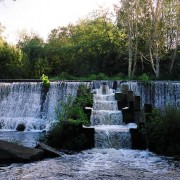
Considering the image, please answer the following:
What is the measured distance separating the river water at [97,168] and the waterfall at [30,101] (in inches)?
395

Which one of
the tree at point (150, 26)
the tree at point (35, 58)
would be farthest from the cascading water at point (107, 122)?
the tree at point (35, 58)

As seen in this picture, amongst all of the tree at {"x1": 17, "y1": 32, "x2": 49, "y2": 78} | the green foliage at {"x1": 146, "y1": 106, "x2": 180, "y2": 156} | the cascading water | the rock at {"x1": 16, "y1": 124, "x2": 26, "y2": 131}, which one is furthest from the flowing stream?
the tree at {"x1": 17, "y1": 32, "x2": 49, "y2": 78}

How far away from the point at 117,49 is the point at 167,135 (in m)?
23.5

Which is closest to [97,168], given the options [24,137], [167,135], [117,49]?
[167,135]

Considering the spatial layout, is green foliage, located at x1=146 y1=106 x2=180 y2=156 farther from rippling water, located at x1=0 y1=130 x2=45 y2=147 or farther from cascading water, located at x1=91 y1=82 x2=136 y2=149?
rippling water, located at x1=0 y1=130 x2=45 y2=147

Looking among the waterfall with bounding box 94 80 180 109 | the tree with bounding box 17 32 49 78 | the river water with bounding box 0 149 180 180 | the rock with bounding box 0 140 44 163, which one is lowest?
the river water with bounding box 0 149 180 180

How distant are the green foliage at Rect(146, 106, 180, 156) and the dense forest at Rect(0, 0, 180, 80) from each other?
675 inches

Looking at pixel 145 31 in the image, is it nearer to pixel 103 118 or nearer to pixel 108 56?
pixel 108 56

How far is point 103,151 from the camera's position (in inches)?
549

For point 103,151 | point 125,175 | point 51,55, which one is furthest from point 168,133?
point 51,55

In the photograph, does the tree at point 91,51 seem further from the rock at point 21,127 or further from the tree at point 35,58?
the rock at point 21,127

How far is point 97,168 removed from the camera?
11117mm

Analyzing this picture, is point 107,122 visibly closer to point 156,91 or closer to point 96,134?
point 96,134

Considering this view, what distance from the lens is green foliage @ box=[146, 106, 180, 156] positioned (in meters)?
13.4
